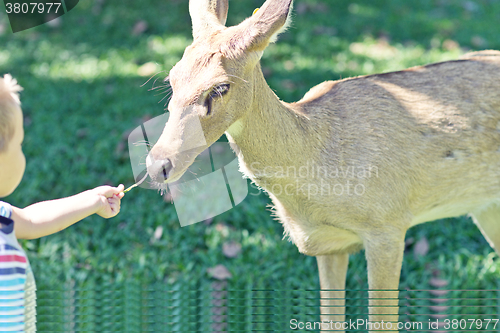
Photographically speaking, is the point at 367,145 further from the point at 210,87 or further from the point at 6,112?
the point at 6,112

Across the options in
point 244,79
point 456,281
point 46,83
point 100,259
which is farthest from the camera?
point 46,83

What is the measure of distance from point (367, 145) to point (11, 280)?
1.89 metres

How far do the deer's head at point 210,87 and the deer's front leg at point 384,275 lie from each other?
1.11 meters

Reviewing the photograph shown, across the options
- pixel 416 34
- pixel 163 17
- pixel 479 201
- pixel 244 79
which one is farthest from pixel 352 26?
pixel 244 79

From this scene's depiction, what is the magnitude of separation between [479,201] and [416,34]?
4935mm

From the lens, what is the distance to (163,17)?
26.5 feet

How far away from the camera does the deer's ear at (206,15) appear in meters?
2.53

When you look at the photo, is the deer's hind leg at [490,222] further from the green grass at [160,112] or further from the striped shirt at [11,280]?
the striped shirt at [11,280]

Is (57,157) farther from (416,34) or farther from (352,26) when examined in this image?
(416,34)

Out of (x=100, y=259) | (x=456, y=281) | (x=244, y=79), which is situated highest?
(x=244, y=79)

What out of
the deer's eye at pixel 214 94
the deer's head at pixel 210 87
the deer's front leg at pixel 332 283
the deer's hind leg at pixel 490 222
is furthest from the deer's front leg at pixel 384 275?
the deer's eye at pixel 214 94

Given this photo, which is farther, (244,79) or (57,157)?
(57,157)

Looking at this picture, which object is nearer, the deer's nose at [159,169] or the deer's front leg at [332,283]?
the deer's nose at [159,169]

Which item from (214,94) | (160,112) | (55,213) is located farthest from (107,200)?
(160,112)
